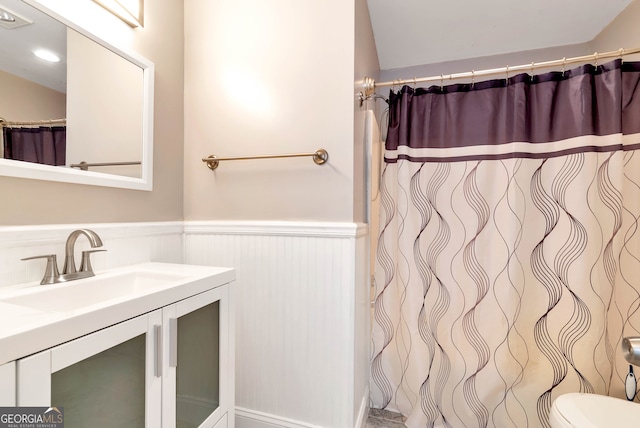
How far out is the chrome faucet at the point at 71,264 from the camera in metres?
0.92

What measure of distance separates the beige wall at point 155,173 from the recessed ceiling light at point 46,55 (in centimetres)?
15

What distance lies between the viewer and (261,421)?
1.41m

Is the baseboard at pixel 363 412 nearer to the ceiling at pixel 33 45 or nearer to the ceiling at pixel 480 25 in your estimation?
the ceiling at pixel 33 45

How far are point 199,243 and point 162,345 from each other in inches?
32.6

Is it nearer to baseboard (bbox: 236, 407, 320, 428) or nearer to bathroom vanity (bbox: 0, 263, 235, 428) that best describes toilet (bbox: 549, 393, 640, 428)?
baseboard (bbox: 236, 407, 320, 428)

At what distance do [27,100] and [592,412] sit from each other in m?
2.30

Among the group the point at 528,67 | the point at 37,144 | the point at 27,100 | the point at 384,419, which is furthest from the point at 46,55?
the point at 384,419

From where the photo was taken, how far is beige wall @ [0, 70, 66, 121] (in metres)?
0.88

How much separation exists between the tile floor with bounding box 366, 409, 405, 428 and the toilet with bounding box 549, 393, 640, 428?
30.5 inches

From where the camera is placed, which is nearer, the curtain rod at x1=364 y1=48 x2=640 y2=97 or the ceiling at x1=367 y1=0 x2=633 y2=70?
the curtain rod at x1=364 y1=48 x2=640 y2=97

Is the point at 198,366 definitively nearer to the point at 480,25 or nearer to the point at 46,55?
the point at 46,55

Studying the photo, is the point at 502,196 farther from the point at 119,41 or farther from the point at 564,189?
the point at 119,41

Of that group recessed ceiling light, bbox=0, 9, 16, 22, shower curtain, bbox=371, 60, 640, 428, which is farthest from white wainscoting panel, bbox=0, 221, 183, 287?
shower curtain, bbox=371, 60, 640, 428

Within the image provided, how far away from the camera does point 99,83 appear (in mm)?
1137
